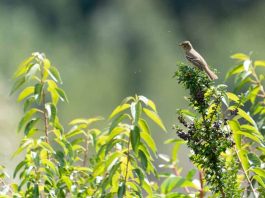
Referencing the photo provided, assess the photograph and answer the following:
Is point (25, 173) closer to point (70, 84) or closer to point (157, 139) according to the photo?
point (157, 139)

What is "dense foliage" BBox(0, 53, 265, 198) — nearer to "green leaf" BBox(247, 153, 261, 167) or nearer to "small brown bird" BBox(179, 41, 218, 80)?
"green leaf" BBox(247, 153, 261, 167)

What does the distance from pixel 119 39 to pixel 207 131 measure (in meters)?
32.5

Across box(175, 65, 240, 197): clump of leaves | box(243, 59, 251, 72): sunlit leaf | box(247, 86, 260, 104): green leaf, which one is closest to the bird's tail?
box(175, 65, 240, 197): clump of leaves

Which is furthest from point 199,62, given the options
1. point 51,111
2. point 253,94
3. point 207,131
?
point 51,111

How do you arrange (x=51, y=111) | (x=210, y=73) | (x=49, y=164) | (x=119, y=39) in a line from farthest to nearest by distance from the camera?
(x=119, y=39) → (x=51, y=111) → (x=49, y=164) → (x=210, y=73)

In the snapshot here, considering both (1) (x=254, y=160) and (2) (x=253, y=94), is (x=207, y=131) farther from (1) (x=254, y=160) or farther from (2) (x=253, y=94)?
(2) (x=253, y=94)

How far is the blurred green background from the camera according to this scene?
23.8 m

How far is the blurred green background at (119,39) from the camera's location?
2380cm

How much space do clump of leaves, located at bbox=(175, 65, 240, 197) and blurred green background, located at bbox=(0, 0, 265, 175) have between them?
52.4ft

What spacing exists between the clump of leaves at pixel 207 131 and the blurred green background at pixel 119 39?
15966 mm

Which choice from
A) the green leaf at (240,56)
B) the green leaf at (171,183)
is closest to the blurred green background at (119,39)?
the green leaf at (240,56)

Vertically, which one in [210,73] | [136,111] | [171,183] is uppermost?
[210,73]

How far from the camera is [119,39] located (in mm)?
34500

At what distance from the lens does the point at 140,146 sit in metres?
2.36
